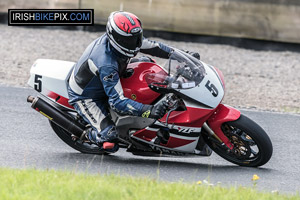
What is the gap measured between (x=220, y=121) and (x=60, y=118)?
70.8 inches

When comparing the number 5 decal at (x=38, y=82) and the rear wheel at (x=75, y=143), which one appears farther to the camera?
the rear wheel at (x=75, y=143)

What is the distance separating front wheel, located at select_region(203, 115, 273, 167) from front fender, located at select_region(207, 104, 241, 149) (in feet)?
0.14

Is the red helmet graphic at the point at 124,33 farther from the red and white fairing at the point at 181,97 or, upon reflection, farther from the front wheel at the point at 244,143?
the front wheel at the point at 244,143

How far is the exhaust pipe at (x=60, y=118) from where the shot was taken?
672cm

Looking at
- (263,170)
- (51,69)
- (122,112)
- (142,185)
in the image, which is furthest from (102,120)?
(263,170)

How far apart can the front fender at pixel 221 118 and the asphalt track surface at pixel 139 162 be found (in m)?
0.40

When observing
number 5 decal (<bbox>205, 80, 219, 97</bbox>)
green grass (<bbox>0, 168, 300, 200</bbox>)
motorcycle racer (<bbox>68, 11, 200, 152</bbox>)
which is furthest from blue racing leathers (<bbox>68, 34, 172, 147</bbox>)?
green grass (<bbox>0, 168, 300, 200</bbox>)

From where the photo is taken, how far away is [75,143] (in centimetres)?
711

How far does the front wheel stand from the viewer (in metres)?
6.24

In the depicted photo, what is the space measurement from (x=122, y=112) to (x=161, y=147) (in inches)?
26.4

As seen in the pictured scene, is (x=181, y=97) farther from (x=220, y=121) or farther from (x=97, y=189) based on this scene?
(x=97, y=189)

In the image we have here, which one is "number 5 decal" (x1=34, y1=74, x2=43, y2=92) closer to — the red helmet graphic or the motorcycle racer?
the motorcycle racer

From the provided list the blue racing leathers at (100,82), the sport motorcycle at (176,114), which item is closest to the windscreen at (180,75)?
the sport motorcycle at (176,114)

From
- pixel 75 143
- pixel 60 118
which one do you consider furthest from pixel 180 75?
pixel 75 143
